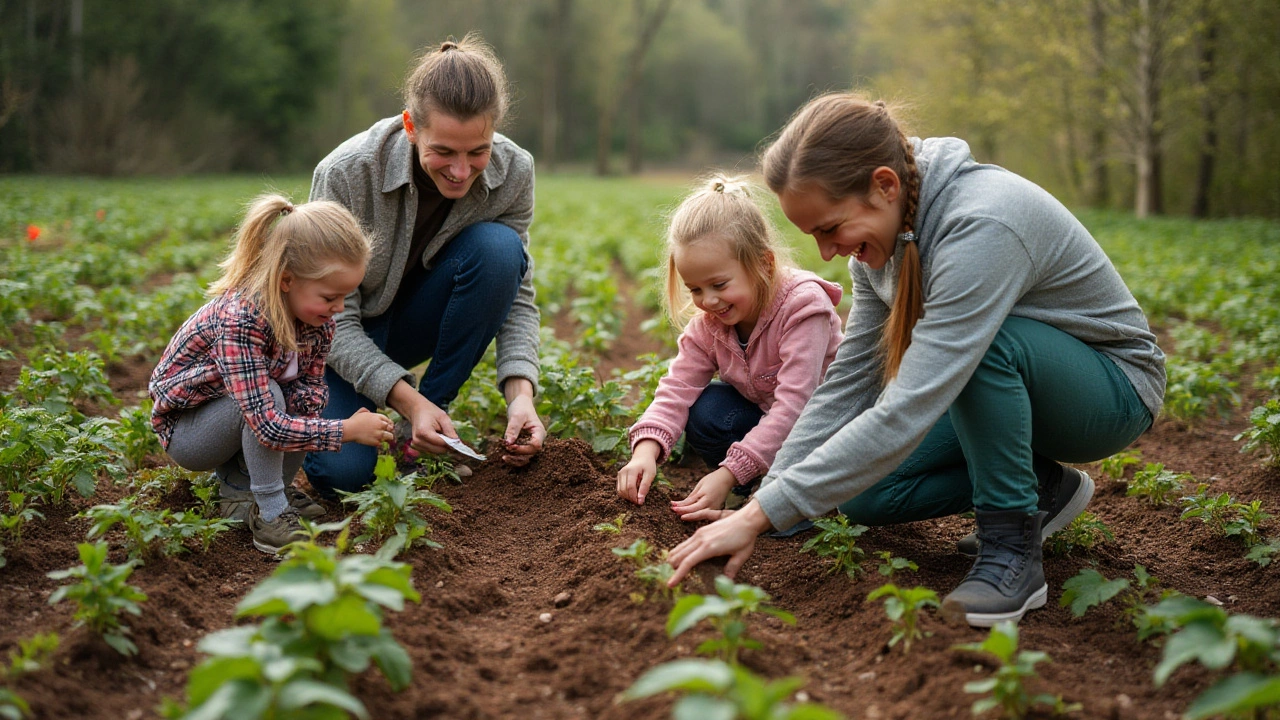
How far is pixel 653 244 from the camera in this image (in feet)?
34.7

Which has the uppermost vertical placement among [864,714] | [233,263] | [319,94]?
[233,263]

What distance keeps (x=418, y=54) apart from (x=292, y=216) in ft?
3.47

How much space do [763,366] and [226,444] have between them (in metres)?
1.61

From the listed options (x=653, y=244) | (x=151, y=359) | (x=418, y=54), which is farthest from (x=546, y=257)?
(x=418, y=54)

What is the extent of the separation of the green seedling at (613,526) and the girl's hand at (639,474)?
0.08m

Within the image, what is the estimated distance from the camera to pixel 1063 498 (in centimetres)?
277

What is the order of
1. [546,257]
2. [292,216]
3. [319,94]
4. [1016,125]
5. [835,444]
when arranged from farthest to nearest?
[319,94] → [1016,125] → [546,257] → [292,216] → [835,444]

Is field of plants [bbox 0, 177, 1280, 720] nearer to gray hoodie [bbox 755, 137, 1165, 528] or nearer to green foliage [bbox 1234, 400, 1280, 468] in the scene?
green foliage [bbox 1234, 400, 1280, 468]

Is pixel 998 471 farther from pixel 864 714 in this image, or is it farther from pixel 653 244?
pixel 653 244

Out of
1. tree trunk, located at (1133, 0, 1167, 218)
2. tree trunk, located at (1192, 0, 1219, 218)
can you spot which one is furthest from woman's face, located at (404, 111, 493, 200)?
tree trunk, located at (1133, 0, 1167, 218)

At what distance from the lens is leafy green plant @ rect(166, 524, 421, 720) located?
148cm

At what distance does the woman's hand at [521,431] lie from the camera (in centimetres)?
325

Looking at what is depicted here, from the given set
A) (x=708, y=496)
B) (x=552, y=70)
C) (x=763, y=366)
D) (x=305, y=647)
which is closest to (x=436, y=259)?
(x=763, y=366)

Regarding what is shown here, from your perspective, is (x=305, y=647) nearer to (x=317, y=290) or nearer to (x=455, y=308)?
(x=317, y=290)
